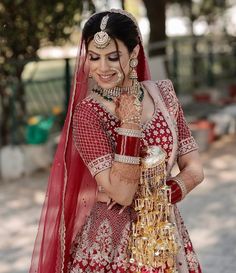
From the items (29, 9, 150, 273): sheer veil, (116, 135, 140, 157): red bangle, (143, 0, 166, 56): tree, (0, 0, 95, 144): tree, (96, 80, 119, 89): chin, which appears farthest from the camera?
(143, 0, 166, 56): tree

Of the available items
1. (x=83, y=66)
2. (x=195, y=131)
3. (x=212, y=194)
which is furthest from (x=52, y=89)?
(x=83, y=66)

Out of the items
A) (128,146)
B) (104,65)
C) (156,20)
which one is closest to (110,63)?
(104,65)

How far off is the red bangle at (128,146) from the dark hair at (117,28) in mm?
303

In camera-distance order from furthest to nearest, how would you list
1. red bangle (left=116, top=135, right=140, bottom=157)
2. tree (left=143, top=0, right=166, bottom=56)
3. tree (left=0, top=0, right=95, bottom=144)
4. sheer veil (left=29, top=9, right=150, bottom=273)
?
tree (left=143, top=0, right=166, bottom=56), tree (left=0, top=0, right=95, bottom=144), sheer veil (left=29, top=9, right=150, bottom=273), red bangle (left=116, top=135, right=140, bottom=157)

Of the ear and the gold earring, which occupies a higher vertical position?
the ear

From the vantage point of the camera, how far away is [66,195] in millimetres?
2502

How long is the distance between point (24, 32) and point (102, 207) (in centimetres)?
519

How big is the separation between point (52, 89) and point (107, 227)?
6.18 m

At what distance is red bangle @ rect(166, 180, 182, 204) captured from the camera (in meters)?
2.38

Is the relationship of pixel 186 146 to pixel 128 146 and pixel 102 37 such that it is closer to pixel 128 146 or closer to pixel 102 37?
pixel 128 146

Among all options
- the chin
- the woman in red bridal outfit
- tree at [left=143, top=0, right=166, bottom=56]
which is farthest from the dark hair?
tree at [left=143, top=0, right=166, bottom=56]

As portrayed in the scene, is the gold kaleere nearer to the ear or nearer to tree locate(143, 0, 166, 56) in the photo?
the ear

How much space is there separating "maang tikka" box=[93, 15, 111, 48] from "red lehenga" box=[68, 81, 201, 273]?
0.66 feet

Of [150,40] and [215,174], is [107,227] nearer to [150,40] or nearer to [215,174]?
[215,174]
